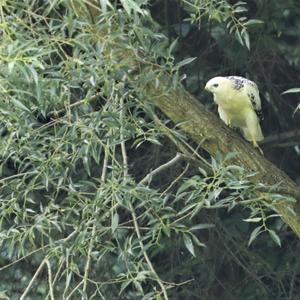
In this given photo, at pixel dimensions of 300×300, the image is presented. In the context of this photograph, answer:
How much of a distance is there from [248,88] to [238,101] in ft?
0.22

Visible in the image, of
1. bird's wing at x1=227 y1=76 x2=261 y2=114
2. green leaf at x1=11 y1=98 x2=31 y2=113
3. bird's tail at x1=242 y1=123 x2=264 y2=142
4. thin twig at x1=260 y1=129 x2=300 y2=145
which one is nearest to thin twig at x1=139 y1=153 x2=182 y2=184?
green leaf at x1=11 y1=98 x2=31 y2=113

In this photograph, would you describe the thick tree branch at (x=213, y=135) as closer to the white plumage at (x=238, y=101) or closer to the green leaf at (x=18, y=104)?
the white plumage at (x=238, y=101)

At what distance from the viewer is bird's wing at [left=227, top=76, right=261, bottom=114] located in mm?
3775

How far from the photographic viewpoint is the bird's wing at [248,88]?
12.4 ft

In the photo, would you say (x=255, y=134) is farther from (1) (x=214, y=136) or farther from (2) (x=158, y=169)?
(2) (x=158, y=169)

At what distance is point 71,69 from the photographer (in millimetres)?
A: 2807

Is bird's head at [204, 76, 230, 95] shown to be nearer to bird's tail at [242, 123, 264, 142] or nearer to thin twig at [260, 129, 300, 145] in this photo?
Answer: bird's tail at [242, 123, 264, 142]

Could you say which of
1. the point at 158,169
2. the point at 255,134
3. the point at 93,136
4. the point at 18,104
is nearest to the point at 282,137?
the point at 255,134

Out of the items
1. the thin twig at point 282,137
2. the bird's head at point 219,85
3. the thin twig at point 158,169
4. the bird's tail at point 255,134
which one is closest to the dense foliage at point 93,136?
the thin twig at point 158,169

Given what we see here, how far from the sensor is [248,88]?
383 cm

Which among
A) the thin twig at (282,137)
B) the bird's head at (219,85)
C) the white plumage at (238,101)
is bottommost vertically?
the thin twig at (282,137)

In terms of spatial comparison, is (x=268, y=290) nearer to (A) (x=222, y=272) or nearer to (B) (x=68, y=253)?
(A) (x=222, y=272)

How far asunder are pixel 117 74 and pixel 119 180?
1.00ft

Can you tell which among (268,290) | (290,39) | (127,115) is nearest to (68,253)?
(127,115)
